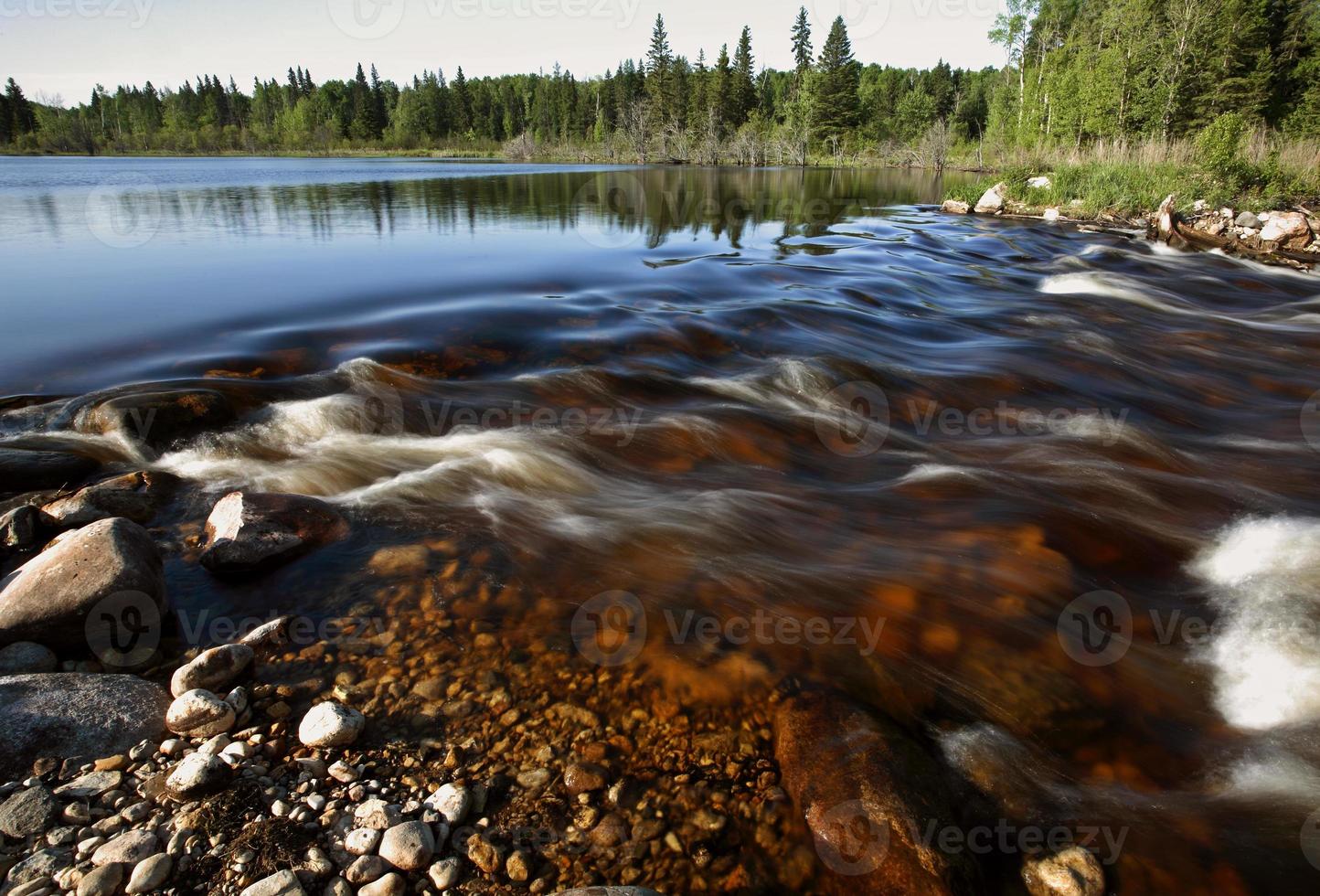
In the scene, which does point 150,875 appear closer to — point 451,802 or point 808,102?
point 451,802

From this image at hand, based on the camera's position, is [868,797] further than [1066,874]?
Yes

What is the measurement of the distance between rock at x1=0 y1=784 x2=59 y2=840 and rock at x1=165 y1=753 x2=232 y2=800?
1.04 ft

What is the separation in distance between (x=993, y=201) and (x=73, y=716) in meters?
32.1

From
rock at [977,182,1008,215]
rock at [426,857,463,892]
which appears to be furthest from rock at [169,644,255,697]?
rock at [977,182,1008,215]

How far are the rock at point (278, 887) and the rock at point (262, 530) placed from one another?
208 cm

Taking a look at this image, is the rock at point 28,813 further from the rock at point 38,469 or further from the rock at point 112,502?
the rock at point 38,469

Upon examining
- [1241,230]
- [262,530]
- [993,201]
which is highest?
[993,201]

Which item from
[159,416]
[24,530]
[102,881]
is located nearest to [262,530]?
[24,530]

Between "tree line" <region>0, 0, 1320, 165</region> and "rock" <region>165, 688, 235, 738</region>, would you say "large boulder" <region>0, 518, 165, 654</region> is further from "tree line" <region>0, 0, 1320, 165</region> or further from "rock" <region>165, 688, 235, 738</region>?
"tree line" <region>0, 0, 1320, 165</region>

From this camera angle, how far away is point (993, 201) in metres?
28.2

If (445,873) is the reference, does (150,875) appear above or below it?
above

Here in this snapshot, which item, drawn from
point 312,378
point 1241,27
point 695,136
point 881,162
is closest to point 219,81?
point 695,136

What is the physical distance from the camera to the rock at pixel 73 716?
2.48 m

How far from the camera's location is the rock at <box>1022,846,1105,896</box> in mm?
2326
